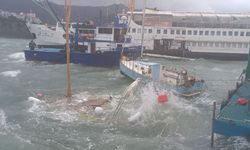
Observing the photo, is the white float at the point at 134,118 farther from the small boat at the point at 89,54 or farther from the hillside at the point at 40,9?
the hillside at the point at 40,9

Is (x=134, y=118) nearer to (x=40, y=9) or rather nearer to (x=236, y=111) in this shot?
(x=236, y=111)

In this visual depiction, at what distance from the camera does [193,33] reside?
7738 centimetres

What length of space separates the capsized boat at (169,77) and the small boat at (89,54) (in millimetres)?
13746

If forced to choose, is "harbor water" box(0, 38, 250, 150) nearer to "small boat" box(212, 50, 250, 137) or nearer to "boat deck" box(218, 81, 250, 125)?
"small boat" box(212, 50, 250, 137)

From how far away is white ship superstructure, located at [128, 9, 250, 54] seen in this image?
7612 centimetres

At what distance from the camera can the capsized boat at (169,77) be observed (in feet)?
119

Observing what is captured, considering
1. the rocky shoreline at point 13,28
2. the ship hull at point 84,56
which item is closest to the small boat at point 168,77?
the ship hull at point 84,56

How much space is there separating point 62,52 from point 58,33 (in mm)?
15662

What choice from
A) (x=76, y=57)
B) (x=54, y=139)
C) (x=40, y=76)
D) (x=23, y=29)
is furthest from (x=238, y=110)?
(x=23, y=29)

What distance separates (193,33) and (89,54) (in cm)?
2460

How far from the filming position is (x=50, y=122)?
2694cm

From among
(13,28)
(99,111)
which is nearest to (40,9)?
(13,28)

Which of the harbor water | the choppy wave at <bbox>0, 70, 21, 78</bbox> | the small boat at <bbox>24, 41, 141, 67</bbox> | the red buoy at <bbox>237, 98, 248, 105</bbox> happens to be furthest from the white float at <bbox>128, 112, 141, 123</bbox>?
the small boat at <bbox>24, 41, 141, 67</bbox>

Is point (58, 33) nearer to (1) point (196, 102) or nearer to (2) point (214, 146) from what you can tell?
(1) point (196, 102)
